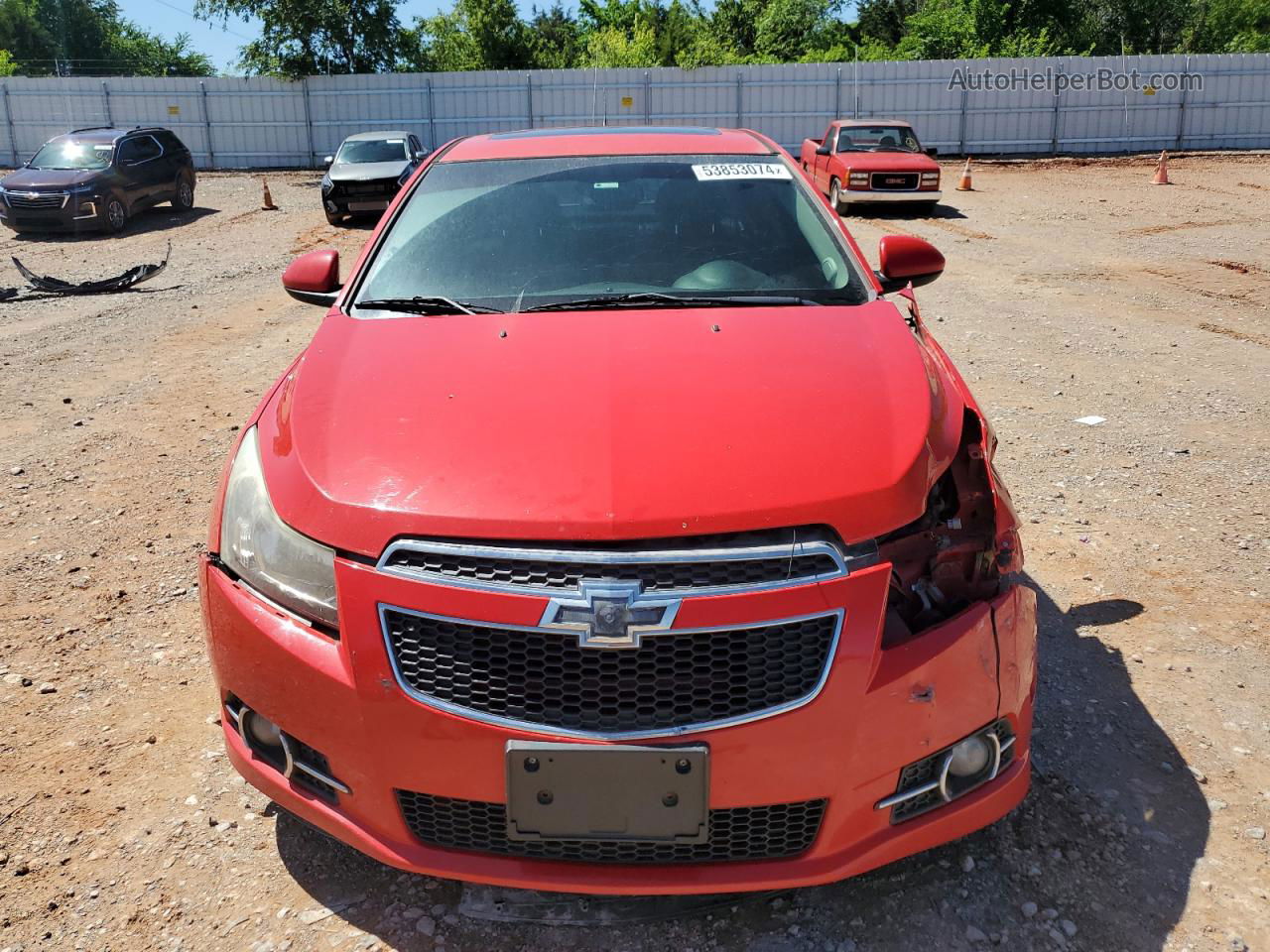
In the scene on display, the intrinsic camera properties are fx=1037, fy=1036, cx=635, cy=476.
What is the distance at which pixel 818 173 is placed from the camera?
60.9ft

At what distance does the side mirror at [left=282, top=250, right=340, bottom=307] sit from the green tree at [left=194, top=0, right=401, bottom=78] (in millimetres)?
28079

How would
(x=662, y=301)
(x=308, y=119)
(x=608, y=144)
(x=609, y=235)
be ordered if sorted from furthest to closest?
(x=308, y=119) < (x=608, y=144) < (x=609, y=235) < (x=662, y=301)

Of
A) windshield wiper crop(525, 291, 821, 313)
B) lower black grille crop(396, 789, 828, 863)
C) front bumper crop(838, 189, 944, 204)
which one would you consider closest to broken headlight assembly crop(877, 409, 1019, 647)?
lower black grille crop(396, 789, 828, 863)

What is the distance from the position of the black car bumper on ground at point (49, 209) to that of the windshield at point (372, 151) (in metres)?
3.97

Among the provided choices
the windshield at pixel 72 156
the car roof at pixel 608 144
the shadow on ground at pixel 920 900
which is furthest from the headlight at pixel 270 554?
the windshield at pixel 72 156

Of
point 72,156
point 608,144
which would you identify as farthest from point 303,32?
point 608,144

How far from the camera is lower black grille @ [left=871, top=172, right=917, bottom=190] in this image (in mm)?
16703

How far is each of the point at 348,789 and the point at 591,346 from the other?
1.30 meters

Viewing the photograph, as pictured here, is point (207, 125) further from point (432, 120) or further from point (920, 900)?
point (920, 900)

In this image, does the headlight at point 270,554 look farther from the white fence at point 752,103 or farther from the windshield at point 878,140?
the white fence at point 752,103

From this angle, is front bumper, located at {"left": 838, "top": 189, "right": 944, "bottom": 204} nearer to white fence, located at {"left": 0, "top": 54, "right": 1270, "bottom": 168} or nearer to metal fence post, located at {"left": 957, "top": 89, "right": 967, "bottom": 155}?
white fence, located at {"left": 0, "top": 54, "right": 1270, "bottom": 168}

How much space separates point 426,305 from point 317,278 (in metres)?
0.84

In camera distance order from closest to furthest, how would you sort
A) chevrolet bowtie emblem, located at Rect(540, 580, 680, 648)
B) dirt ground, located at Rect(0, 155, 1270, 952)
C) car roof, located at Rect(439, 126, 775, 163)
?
chevrolet bowtie emblem, located at Rect(540, 580, 680, 648), dirt ground, located at Rect(0, 155, 1270, 952), car roof, located at Rect(439, 126, 775, 163)

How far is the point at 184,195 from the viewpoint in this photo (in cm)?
1941
